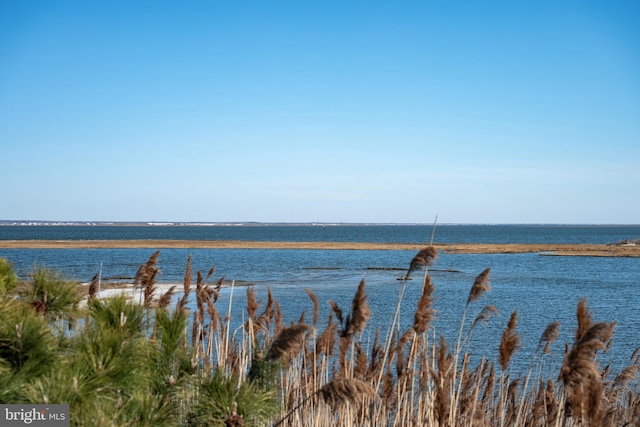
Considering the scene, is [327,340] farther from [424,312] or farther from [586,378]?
[586,378]

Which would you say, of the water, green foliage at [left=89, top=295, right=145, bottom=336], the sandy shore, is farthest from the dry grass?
the sandy shore

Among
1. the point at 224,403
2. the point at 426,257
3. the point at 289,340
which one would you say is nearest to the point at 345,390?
the point at 289,340

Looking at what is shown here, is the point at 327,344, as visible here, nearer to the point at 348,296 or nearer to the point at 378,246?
the point at 348,296

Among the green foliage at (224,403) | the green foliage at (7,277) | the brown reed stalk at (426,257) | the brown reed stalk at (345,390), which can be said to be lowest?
the green foliage at (224,403)

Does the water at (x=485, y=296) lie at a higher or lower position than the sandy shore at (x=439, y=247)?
lower

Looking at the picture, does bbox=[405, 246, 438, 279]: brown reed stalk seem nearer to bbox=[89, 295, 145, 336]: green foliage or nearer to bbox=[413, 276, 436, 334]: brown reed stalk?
bbox=[413, 276, 436, 334]: brown reed stalk

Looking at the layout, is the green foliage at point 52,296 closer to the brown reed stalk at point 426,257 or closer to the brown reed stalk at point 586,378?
the brown reed stalk at point 426,257

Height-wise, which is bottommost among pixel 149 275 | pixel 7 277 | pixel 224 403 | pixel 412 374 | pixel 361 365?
pixel 412 374

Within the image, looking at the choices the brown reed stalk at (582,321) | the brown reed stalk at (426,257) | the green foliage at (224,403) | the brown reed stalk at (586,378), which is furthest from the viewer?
the brown reed stalk at (426,257)

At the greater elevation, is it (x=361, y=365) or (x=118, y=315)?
(x=118, y=315)

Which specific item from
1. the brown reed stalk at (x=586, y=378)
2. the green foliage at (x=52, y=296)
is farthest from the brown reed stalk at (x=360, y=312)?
the green foliage at (x=52, y=296)

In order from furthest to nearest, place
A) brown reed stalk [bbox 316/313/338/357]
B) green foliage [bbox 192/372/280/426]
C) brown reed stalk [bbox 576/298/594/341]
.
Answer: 1. brown reed stalk [bbox 316/313/338/357]
2. brown reed stalk [bbox 576/298/594/341]
3. green foliage [bbox 192/372/280/426]

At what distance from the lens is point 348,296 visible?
30344mm

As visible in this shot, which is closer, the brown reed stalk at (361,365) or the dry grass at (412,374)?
the dry grass at (412,374)
